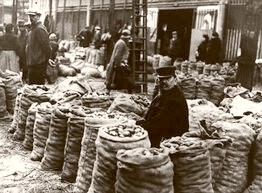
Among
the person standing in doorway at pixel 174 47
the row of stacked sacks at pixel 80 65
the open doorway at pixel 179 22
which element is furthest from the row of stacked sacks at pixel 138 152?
the open doorway at pixel 179 22

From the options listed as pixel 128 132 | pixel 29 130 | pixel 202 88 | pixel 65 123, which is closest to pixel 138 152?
pixel 128 132

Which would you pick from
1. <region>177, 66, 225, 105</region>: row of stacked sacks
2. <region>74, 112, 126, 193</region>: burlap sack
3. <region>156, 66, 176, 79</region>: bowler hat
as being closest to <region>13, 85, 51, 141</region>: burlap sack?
<region>74, 112, 126, 193</region>: burlap sack

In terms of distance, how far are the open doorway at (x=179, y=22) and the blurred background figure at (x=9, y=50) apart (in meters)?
8.03

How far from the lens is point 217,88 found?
1023cm

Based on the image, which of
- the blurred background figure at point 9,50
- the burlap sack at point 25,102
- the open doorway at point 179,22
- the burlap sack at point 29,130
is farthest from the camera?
the open doorway at point 179,22

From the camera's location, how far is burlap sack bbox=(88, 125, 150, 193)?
3971mm

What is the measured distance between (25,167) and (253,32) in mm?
6882

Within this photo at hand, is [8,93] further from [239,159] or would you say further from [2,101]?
[239,159]

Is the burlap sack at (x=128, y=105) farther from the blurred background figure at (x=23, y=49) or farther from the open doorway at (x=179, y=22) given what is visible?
the open doorway at (x=179, y=22)

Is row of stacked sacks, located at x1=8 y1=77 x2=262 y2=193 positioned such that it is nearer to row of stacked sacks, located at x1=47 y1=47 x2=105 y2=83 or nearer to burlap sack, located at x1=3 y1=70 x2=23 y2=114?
burlap sack, located at x1=3 y1=70 x2=23 y2=114

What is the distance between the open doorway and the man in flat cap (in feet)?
36.2

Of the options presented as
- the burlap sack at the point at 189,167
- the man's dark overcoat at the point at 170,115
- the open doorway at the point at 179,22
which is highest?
the open doorway at the point at 179,22

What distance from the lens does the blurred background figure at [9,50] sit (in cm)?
1327

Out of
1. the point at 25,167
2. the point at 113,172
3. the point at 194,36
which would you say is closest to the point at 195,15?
the point at 194,36
